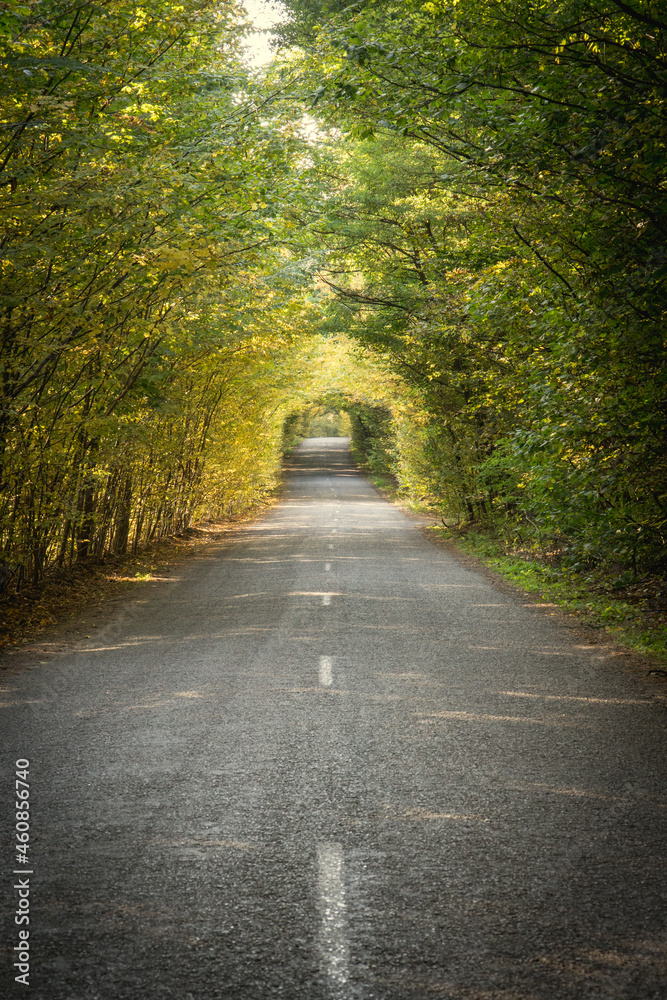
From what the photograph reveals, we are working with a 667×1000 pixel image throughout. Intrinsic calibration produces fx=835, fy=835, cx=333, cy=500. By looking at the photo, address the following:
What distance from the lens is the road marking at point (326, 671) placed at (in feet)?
26.3

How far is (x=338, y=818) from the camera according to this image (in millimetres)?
4949

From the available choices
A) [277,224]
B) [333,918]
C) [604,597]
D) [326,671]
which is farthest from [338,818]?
[277,224]

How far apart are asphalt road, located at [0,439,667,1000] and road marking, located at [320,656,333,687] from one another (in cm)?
4

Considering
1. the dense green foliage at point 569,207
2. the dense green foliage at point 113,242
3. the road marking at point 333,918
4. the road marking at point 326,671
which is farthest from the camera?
the dense green foliage at point 113,242

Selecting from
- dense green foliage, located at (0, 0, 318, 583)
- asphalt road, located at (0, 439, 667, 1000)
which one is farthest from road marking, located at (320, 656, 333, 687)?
dense green foliage, located at (0, 0, 318, 583)

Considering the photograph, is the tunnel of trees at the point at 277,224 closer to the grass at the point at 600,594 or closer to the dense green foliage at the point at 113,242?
the dense green foliage at the point at 113,242

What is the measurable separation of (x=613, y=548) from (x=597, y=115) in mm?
4370

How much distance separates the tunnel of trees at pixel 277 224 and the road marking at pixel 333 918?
15.5ft

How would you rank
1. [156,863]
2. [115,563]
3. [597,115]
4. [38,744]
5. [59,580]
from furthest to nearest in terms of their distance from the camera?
1. [115,563]
2. [59,580]
3. [597,115]
4. [38,744]
5. [156,863]

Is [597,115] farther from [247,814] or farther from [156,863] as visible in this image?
[156,863]

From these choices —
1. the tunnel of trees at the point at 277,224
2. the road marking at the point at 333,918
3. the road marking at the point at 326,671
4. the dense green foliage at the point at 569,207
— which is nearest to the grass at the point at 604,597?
the tunnel of trees at the point at 277,224

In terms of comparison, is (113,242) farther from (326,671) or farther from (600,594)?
(600,594)

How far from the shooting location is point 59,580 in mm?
13438

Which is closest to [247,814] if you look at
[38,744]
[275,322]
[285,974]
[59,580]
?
[285,974]
